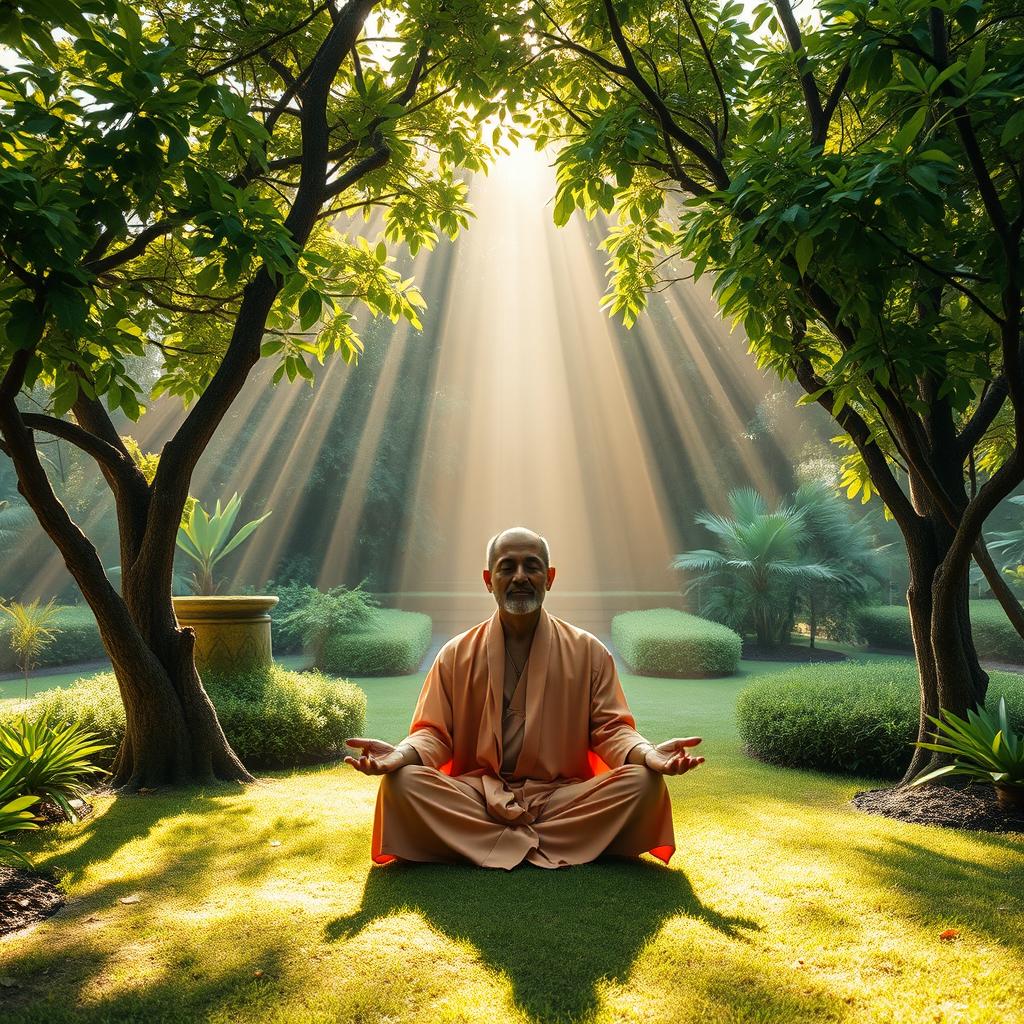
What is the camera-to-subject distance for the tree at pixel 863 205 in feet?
11.7

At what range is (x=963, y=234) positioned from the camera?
4.48 metres

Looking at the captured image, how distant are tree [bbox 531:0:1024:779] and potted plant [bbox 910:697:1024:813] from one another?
42cm

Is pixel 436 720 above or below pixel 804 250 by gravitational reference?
below

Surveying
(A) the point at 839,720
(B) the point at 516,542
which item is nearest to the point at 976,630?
(A) the point at 839,720

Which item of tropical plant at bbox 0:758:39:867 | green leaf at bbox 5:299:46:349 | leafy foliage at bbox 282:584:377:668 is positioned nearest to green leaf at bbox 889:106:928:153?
green leaf at bbox 5:299:46:349

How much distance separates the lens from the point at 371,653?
46.9 ft

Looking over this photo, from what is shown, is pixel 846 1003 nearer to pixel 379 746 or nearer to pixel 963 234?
pixel 379 746

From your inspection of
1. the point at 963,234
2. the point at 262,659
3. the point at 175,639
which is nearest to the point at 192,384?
the point at 175,639

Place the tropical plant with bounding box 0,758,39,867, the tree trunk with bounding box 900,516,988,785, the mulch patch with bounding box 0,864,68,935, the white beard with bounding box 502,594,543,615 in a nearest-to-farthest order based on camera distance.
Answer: the mulch patch with bounding box 0,864,68,935, the tropical plant with bounding box 0,758,39,867, the white beard with bounding box 502,594,543,615, the tree trunk with bounding box 900,516,988,785

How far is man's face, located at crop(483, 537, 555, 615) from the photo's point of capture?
443cm

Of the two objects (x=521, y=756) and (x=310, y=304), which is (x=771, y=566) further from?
(x=310, y=304)

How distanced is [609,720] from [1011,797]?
8.06ft

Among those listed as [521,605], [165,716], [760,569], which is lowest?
[165,716]

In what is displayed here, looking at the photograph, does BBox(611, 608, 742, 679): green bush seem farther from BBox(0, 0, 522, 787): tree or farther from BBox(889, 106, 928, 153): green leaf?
BBox(889, 106, 928, 153): green leaf
